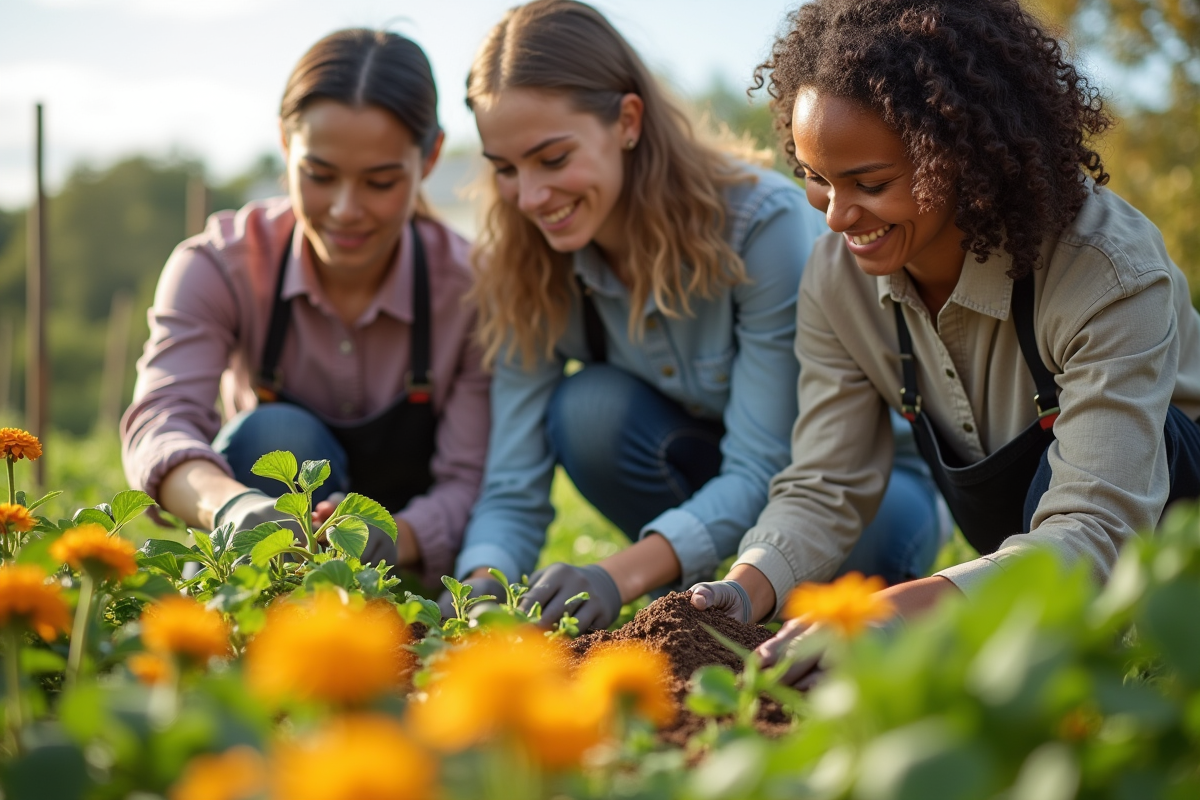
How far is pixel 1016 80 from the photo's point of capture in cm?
163

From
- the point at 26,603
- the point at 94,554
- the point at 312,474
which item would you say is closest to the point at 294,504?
the point at 312,474

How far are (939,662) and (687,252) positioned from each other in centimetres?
173

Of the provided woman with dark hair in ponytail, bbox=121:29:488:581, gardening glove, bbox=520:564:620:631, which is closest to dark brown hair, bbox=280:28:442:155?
woman with dark hair in ponytail, bbox=121:29:488:581

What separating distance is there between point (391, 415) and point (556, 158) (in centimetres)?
79

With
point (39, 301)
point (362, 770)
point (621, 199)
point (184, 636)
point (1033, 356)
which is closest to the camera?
point (362, 770)

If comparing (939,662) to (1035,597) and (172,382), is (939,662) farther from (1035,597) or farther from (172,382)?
(172,382)

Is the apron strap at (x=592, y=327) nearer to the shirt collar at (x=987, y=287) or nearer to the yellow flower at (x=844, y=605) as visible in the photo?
the shirt collar at (x=987, y=287)

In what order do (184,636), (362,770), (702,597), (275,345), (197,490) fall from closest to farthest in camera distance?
(362,770) → (184,636) → (702,597) → (197,490) → (275,345)

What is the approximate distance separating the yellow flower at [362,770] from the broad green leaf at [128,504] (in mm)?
780

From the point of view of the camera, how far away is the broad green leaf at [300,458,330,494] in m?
1.27

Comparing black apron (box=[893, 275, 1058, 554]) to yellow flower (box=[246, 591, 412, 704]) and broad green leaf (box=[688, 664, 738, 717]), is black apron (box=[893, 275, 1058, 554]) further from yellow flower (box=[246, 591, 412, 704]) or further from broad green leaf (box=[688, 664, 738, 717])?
yellow flower (box=[246, 591, 412, 704])

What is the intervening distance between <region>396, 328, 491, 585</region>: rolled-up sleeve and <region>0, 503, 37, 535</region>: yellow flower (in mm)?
1282

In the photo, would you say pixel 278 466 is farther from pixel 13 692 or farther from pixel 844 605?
pixel 844 605

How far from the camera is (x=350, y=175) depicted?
229 cm
